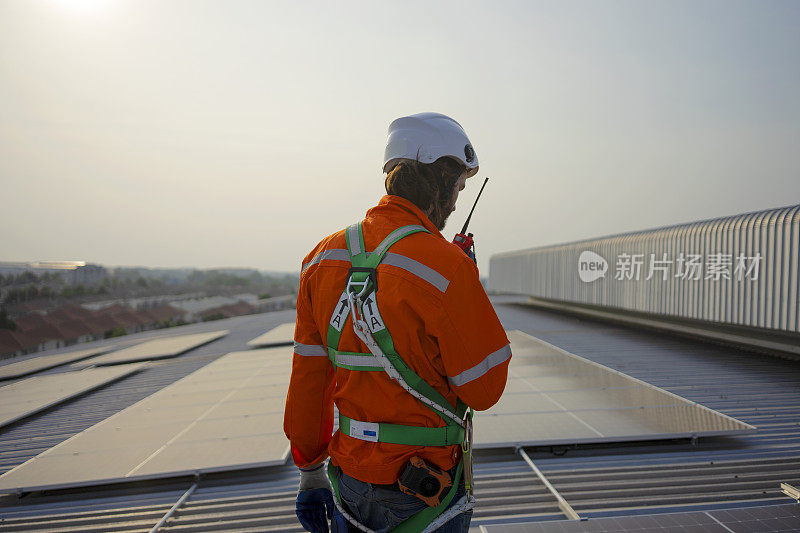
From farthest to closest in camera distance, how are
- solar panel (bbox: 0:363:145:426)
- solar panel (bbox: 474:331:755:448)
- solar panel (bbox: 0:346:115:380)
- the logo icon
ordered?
1. the logo icon
2. solar panel (bbox: 0:346:115:380)
3. solar panel (bbox: 0:363:145:426)
4. solar panel (bbox: 474:331:755:448)

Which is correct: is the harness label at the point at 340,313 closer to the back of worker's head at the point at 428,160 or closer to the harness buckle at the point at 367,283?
the harness buckle at the point at 367,283

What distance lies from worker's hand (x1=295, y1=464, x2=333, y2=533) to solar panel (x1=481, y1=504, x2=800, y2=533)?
1637 mm

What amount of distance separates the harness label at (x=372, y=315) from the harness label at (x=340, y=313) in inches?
5.2

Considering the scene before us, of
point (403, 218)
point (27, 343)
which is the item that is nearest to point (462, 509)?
point (403, 218)

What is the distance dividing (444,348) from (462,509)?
2.36 ft

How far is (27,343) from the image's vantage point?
21.2m

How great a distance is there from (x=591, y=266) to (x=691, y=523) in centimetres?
A: 1542

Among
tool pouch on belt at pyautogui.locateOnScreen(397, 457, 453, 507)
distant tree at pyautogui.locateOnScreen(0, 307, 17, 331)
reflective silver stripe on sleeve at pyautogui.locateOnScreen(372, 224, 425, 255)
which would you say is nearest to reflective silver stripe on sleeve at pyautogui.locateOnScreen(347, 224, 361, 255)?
reflective silver stripe on sleeve at pyautogui.locateOnScreen(372, 224, 425, 255)

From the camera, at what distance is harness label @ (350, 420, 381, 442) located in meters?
1.82

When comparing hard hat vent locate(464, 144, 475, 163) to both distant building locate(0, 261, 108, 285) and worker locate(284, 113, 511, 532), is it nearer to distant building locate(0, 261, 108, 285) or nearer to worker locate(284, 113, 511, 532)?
worker locate(284, 113, 511, 532)

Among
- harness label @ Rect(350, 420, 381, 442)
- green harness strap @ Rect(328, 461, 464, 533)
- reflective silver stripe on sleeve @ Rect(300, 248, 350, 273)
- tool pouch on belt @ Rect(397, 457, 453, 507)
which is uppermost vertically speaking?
reflective silver stripe on sleeve @ Rect(300, 248, 350, 273)

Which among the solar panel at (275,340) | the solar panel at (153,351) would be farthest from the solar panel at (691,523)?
the solar panel at (153,351)

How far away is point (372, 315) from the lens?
1.76 metres

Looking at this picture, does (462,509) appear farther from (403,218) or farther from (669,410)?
(669,410)
